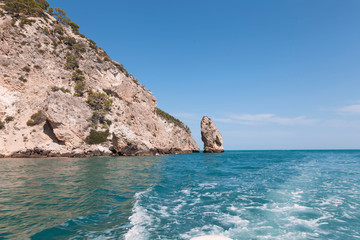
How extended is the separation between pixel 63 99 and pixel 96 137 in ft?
34.7

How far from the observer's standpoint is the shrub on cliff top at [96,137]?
38116 mm

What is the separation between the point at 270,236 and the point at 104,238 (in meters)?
4.76

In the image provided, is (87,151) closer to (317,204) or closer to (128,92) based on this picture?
(128,92)

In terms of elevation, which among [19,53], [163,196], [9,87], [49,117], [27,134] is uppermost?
[19,53]

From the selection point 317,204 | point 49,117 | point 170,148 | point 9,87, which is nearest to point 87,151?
point 49,117

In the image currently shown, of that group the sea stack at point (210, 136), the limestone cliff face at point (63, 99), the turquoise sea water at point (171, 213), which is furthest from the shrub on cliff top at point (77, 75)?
the sea stack at point (210, 136)

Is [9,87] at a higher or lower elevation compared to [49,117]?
higher

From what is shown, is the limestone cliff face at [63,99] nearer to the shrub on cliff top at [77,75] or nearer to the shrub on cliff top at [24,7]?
the shrub on cliff top at [77,75]

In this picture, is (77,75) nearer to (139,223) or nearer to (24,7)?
(24,7)

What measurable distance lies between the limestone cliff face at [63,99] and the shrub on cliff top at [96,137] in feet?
0.64

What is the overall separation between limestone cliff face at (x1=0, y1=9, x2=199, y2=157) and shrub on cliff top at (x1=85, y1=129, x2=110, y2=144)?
20 cm

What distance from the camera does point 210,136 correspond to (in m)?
74.9

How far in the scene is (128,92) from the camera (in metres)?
55.0

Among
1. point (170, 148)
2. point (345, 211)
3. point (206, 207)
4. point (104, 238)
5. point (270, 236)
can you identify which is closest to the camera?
point (104, 238)
